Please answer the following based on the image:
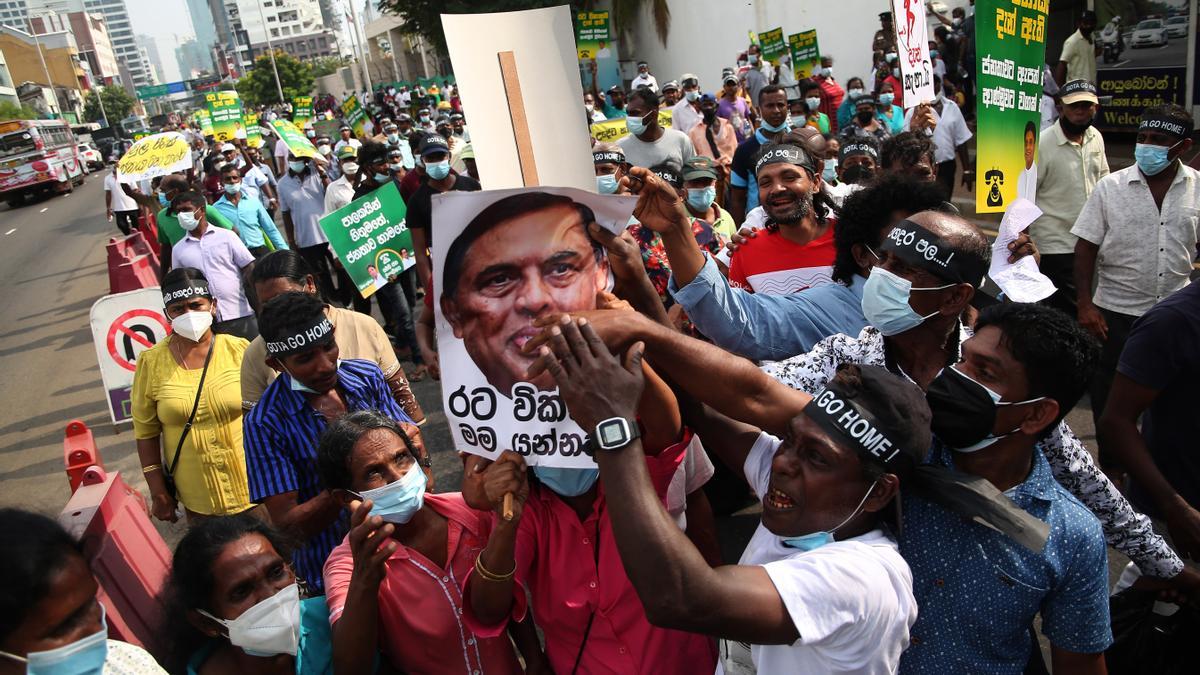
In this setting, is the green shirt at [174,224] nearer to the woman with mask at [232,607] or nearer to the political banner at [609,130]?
the political banner at [609,130]

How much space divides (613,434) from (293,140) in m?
8.92

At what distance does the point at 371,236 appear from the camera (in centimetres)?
677

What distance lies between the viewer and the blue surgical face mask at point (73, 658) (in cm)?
179

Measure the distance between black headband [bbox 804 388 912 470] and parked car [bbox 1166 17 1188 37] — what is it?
13.4 metres

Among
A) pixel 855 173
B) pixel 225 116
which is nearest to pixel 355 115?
pixel 225 116

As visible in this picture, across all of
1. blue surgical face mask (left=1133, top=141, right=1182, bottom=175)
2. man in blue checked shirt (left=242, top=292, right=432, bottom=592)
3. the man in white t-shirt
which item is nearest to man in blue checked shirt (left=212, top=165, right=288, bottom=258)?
man in blue checked shirt (left=242, top=292, right=432, bottom=592)

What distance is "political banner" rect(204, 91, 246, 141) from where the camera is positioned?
59.6ft

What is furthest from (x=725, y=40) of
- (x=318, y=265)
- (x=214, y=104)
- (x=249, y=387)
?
(x=249, y=387)

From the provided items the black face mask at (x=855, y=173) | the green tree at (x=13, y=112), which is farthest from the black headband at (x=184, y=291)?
the green tree at (x=13, y=112)

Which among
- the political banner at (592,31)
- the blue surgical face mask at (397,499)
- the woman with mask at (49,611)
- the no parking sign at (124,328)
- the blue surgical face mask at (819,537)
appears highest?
the political banner at (592,31)

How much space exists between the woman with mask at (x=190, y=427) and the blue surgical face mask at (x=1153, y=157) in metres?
4.70

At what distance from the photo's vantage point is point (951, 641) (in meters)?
1.97

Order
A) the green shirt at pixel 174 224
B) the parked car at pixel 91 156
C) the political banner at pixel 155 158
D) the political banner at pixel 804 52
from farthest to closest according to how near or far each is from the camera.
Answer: the parked car at pixel 91 156 → the political banner at pixel 804 52 → the political banner at pixel 155 158 → the green shirt at pixel 174 224

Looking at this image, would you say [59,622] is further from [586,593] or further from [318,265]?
[318,265]
